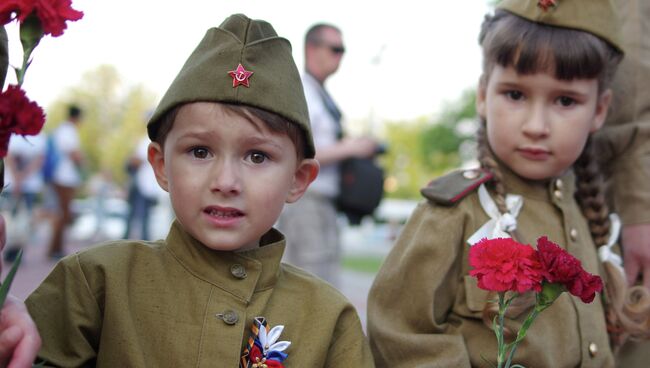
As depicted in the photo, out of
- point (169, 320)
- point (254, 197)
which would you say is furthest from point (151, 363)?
point (254, 197)

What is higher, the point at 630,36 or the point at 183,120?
the point at 630,36

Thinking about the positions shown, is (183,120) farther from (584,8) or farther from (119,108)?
(119,108)

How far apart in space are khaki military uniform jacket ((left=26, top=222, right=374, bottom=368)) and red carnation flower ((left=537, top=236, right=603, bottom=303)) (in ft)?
2.09

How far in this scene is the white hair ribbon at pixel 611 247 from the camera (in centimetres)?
281

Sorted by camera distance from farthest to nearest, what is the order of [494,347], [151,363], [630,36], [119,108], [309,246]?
[119,108]
[309,246]
[630,36]
[494,347]
[151,363]

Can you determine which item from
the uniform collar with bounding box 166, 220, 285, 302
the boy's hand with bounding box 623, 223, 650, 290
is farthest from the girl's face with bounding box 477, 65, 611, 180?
the uniform collar with bounding box 166, 220, 285, 302

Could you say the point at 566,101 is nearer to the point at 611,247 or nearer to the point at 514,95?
the point at 514,95

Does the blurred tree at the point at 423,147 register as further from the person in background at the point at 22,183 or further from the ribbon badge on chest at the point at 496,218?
the ribbon badge on chest at the point at 496,218

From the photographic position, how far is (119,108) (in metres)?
50.2

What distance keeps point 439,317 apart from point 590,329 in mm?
511

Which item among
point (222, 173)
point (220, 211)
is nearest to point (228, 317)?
point (220, 211)

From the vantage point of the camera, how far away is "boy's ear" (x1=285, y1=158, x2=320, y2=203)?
2.35 meters

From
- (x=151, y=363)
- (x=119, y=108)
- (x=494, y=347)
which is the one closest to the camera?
(x=151, y=363)

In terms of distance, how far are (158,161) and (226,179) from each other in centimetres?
32
